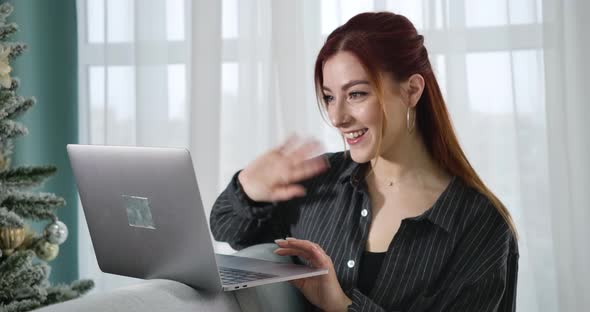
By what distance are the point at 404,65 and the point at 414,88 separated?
61mm

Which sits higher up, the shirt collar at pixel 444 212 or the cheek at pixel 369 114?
the cheek at pixel 369 114

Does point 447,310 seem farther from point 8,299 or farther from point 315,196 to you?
point 8,299

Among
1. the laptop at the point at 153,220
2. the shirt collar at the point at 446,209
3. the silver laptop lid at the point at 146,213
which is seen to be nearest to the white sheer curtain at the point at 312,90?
the shirt collar at the point at 446,209

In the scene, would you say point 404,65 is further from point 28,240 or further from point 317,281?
point 28,240

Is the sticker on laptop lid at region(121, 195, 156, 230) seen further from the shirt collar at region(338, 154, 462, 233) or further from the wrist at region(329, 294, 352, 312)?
the shirt collar at region(338, 154, 462, 233)

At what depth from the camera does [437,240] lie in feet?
5.74

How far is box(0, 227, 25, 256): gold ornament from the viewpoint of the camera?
2.11 m

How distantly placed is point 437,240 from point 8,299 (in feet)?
3.80

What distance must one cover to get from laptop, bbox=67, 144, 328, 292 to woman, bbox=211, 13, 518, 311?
217 mm

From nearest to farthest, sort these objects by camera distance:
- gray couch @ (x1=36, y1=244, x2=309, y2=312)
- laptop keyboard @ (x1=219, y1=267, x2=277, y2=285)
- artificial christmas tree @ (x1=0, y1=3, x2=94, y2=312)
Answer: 1. gray couch @ (x1=36, y1=244, x2=309, y2=312)
2. laptop keyboard @ (x1=219, y1=267, x2=277, y2=285)
3. artificial christmas tree @ (x1=0, y1=3, x2=94, y2=312)

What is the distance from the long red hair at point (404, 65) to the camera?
5.74 ft

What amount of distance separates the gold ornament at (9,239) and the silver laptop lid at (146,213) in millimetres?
646

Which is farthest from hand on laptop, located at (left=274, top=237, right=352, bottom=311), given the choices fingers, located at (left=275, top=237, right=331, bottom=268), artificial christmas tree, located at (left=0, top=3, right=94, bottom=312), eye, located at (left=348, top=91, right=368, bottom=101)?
artificial christmas tree, located at (left=0, top=3, right=94, bottom=312)

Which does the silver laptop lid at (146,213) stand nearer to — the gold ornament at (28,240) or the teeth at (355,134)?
the teeth at (355,134)
